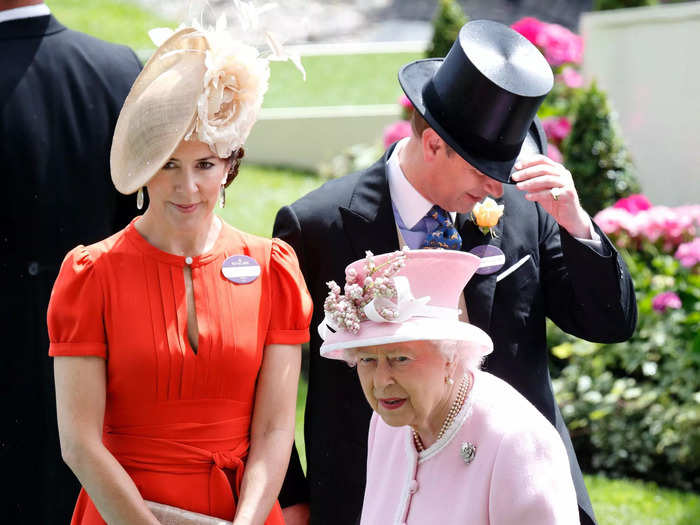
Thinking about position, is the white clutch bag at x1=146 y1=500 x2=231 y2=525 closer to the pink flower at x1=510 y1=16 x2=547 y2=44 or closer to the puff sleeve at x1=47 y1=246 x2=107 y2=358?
the puff sleeve at x1=47 y1=246 x2=107 y2=358

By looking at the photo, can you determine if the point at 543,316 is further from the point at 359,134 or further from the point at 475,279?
the point at 359,134

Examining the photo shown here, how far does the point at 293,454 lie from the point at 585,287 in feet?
3.42

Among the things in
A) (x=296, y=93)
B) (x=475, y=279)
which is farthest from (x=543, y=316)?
(x=296, y=93)

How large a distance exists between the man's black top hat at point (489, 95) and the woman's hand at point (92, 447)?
114 centimetres

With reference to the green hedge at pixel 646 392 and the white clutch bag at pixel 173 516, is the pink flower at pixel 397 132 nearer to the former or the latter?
the green hedge at pixel 646 392

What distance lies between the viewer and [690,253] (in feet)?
21.5

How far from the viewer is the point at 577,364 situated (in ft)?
22.4

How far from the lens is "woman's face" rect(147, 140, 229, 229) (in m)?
2.90

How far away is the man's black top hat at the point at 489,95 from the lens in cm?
305

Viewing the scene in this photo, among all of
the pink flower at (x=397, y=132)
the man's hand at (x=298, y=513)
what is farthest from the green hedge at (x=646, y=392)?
the man's hand at (x=298, y=513)

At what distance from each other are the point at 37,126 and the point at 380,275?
1496 mm

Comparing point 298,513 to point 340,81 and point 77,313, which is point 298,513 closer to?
point 77,313

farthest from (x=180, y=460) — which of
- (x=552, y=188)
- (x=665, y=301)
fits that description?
(x=665, y=301)

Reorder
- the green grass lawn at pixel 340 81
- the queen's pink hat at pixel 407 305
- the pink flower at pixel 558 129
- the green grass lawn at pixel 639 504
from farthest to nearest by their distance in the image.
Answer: the green grass lawn at pixel 340 81, the pink flower at pixel 558 129, the green grass lawn at pixel 639 504, the queen's pink hat at pixel 407 305
